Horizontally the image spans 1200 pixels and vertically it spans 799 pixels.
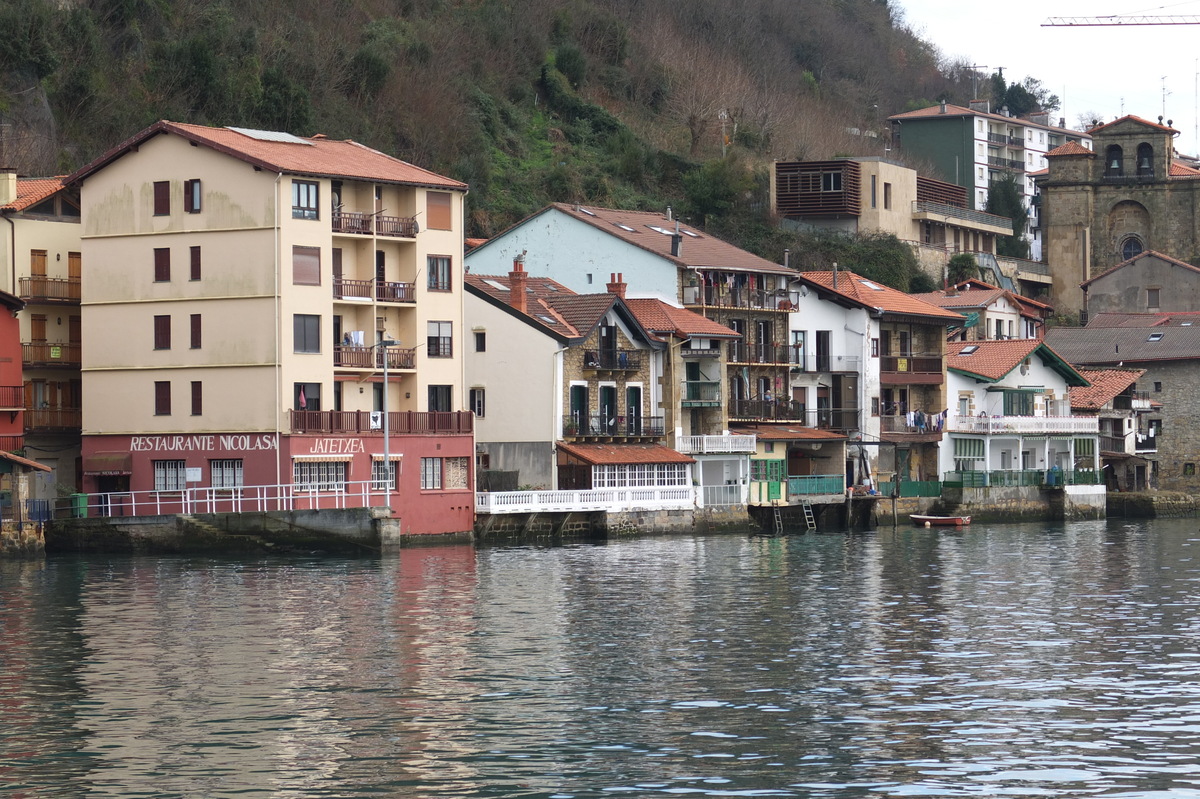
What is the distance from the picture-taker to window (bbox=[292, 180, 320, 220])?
215ft

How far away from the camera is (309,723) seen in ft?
92.3

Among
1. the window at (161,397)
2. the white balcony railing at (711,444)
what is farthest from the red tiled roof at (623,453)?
the window at (161,397)

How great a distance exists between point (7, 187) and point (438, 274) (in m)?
15.3

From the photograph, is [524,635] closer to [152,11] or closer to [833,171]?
[152,11]

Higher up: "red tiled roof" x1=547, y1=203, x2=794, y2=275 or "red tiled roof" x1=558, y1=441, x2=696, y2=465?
"red tiled roof" x1=547, y1=203, x2=794, y2=275

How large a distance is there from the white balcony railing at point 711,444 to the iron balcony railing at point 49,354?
2351 centimetres

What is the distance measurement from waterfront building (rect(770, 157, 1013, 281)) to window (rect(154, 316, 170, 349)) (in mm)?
51151

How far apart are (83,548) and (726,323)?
33637mm

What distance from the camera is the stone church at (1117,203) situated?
442ft

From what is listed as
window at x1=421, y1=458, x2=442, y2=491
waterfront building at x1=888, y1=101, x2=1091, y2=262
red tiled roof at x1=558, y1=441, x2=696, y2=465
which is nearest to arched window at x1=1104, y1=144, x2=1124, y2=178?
waterfront building at x1=888, y1=101, x2=1091, y2=262

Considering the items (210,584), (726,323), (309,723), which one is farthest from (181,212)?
(309,723)

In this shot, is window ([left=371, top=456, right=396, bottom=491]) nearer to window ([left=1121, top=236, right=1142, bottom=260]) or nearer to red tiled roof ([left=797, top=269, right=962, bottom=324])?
red tiled roof ([left=797, top=269, right=962, bottom=324])

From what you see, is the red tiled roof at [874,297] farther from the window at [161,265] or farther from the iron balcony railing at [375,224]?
the window at [161,265]

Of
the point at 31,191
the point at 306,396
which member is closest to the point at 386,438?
the point at 306,396
